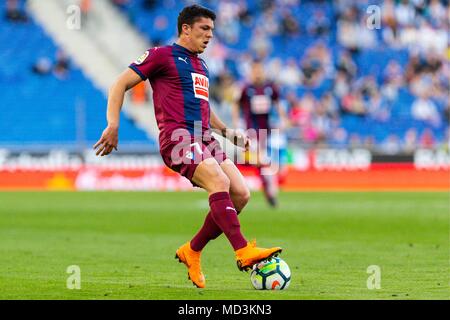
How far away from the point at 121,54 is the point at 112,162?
20.7 feet

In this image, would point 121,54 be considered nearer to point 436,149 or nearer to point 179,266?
point 436,149

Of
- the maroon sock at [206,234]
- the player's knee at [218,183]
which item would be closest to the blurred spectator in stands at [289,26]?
the maroon sock at [206,234]

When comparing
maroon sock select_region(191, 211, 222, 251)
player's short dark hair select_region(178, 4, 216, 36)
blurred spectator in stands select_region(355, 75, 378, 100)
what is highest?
blurred spectator in stands select_region(355, 75, 378, 100)

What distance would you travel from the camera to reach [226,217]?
27.6ft

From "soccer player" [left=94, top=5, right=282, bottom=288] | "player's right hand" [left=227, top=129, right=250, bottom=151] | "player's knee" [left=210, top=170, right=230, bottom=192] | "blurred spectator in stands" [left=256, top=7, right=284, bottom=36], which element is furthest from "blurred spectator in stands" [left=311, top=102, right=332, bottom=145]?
"player's knee" [left=210, top=170, right=230, bottom=192]

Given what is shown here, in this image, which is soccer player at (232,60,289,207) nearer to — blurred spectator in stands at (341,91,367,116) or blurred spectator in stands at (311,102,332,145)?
blurred spectator in stands at (311,102,332,145)

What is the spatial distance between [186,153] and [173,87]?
0.59 meters

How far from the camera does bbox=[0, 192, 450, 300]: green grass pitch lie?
8352mm

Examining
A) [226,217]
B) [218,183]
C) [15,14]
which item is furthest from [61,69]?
[226,217]

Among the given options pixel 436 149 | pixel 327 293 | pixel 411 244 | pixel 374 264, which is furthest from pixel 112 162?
pixel 327 293

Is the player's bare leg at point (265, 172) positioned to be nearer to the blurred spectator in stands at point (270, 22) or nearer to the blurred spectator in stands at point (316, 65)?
the blurred spectator in stands at point (316, 65)

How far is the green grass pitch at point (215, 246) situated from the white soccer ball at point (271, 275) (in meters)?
0.11

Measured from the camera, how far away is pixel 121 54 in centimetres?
3316
